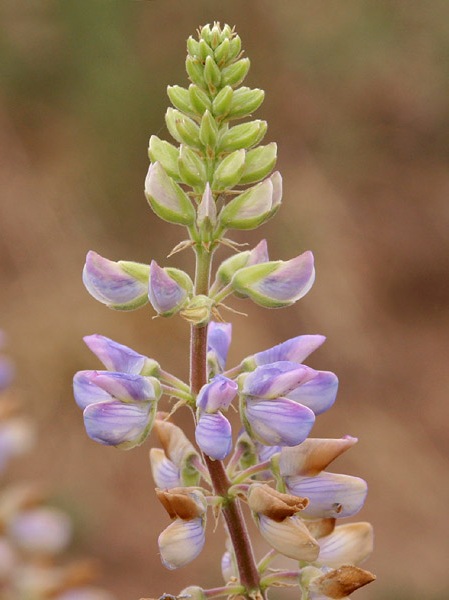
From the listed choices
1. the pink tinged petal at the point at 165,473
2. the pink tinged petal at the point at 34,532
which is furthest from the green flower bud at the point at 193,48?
the pink tinged petal at the point at 34,532

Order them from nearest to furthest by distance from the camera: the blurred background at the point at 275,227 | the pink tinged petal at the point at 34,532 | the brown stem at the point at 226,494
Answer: the brown stem at the point at 226,494, the pink tinged petal at the point at 34,532, the blurred background at the point at 275,227

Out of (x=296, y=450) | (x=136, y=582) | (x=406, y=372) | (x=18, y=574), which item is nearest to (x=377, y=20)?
(x=406, y=372)

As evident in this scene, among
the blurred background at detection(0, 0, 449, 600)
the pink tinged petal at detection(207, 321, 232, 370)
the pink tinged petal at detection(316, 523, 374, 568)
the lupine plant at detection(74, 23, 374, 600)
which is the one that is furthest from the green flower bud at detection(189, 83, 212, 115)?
the blurred background at detection(0, 0, 449, 600)

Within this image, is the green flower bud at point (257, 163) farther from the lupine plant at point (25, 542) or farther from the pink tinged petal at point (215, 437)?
the lupine plant at point (25, 542)

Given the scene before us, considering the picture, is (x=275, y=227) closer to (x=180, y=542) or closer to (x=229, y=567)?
(x=229, y=567)

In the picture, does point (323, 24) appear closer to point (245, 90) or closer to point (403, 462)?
point (403, 462)
